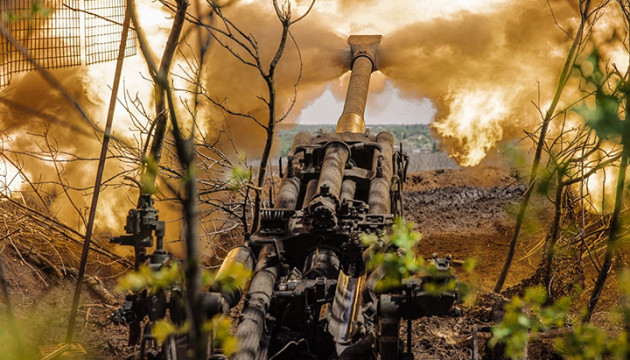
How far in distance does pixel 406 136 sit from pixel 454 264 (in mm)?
20938

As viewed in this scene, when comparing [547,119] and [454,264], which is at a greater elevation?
[547,119]

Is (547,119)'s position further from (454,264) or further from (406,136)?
(406,136)

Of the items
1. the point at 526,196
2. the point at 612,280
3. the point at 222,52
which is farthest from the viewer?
the point at 222,52

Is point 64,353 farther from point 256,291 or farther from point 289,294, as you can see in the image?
point 289,294

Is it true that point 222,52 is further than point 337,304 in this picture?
Yes

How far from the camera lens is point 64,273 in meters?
10.4

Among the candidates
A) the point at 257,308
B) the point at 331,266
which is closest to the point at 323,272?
the point at 331,266

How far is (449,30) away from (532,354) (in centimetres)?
1117

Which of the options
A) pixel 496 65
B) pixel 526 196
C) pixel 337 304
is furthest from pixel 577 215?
pixel 337 304

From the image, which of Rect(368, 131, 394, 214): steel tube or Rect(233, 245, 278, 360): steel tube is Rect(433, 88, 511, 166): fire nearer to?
Rect(368, 131, 394, 214): steel tube

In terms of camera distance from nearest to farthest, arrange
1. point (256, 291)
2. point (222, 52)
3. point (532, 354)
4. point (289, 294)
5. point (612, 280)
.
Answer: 1. point (289, 294)
2. point (256, 291)
3. point (532, 354)
4. point (612, 280)
5. point (222, 52)

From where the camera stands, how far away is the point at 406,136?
3375 centimetres

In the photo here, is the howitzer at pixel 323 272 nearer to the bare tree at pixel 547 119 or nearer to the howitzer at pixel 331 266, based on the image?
the howitzer at pixel 331 266

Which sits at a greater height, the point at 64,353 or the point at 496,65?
the point at 496,65
